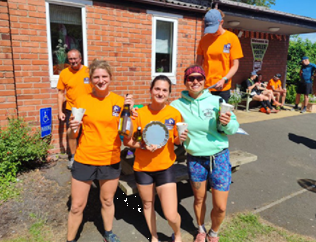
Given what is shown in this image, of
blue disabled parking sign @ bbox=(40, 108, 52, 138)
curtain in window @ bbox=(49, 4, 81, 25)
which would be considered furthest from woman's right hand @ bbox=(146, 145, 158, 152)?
curtain in window @ bbox=(49, 4, 81, 25)

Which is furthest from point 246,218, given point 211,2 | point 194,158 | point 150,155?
point 211,2

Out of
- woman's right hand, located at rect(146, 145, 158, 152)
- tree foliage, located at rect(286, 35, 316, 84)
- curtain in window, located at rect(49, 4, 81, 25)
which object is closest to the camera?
woman's right hand, located at rect(146, 145, 158, 152)

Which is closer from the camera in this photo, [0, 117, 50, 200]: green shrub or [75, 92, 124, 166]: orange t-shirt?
[75, 92, 124, 166]: orange t-shirt

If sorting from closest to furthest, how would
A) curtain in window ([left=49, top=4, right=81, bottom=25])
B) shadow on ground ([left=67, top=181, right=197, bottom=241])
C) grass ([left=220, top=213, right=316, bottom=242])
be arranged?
grass ([left=220, top=213, right=316, bottom=242])
shadow on ground ([left=67, top=181, right=197, bottom=241])
curtain in window ([left=49, top=4, right=81, bottom=25])

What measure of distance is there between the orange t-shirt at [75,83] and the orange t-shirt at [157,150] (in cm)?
202

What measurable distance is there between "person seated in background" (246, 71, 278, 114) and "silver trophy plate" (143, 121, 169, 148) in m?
8.33

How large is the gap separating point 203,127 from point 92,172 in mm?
1155

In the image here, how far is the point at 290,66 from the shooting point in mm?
14461

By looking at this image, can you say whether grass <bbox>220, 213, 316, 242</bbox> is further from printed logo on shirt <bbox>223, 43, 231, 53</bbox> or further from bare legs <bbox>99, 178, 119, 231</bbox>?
printed logo on shirt <bbox>223, 43, 231, 53</bbox>

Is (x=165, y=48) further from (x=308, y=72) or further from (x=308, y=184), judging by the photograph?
(x=308, y=72)

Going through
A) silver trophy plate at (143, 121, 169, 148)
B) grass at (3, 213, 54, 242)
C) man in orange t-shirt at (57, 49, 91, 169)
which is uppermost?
man in orange t-shirt at (57, 49, 91, 169)

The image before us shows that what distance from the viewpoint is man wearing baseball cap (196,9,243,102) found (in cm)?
318

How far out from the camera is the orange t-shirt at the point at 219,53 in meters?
3.23

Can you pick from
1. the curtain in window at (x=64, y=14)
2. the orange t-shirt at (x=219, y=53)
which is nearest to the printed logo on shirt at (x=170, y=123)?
the orange t-shirt at (x=219, y=53)
